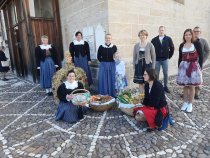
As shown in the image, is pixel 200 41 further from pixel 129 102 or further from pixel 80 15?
pixel 80 15

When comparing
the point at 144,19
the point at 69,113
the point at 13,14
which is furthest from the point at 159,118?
the point at 13,14

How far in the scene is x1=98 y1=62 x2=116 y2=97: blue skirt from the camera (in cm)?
443

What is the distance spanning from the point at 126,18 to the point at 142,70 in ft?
5.18

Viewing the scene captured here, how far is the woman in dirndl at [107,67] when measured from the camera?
435cm

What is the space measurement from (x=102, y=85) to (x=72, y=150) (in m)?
2.11

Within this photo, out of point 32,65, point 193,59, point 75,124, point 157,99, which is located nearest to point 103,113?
point 75,124

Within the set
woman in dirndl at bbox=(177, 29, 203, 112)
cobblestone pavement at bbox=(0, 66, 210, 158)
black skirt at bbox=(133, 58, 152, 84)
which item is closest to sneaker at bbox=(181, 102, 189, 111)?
woman in dirndl at bbox=(177, 29, 203, 112)

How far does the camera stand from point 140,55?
159 inches

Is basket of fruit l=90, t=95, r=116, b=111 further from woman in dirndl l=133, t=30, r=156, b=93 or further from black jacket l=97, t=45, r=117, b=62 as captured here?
black jacket l=97, t=45, r=117, b=62

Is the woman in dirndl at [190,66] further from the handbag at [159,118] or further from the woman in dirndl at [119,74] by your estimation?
the woman in dirndl at [119,74]

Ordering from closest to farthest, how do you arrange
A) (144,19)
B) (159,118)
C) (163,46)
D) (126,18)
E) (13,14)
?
(159,118) → (163,46) → (126,18) → (144,19) → (13,14)

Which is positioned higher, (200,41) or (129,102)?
(200,41)

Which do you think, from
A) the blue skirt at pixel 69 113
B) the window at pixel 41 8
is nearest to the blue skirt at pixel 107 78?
the blue skirt at pixel 69 113

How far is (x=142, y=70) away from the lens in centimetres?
407
